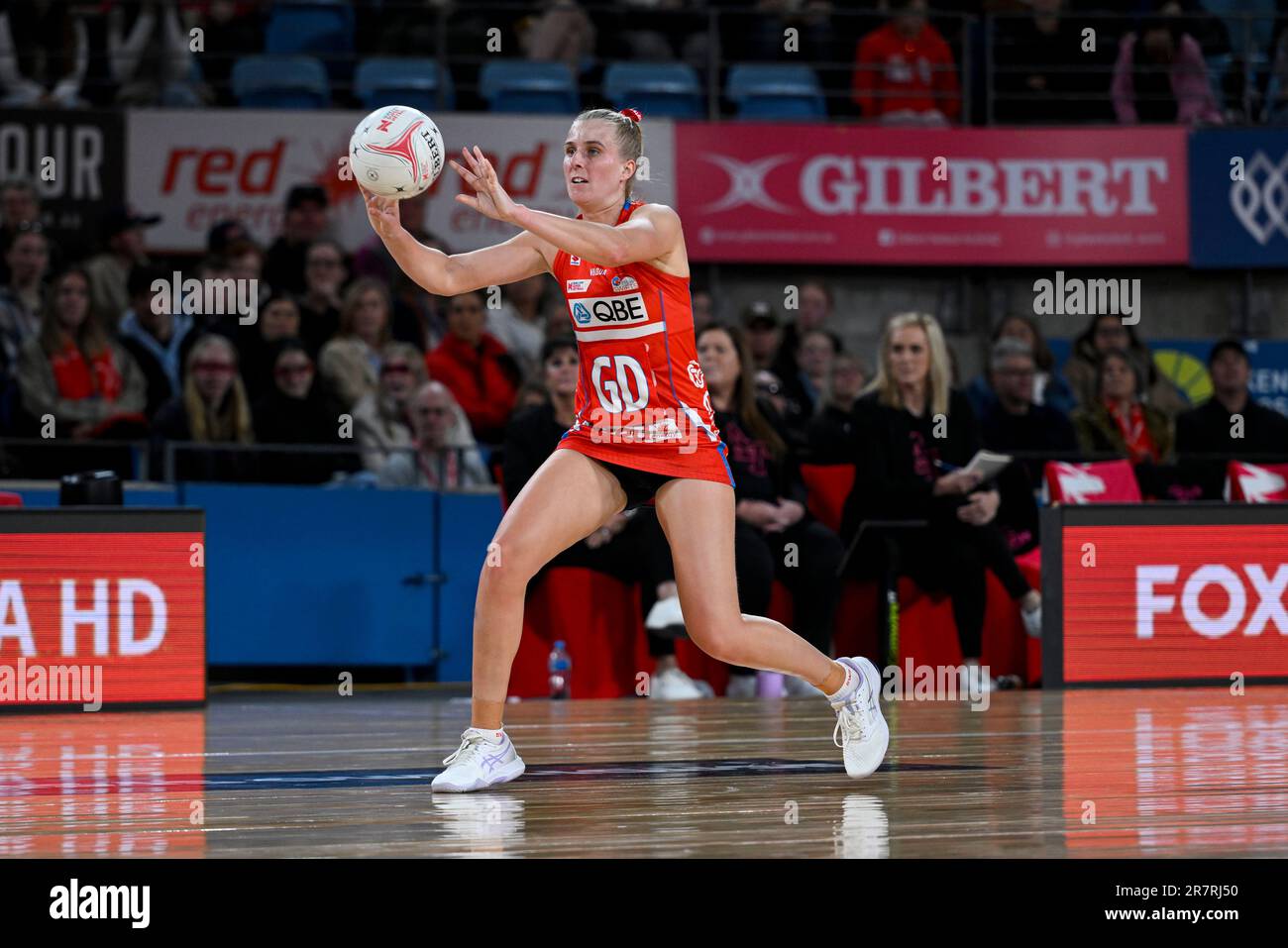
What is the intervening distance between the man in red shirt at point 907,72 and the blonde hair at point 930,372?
4.91 meters

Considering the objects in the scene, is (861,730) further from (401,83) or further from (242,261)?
(401,83)

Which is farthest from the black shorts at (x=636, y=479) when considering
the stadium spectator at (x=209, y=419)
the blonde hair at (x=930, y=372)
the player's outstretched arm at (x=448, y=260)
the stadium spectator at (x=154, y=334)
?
the stadium spectator at (x=154, y=334)

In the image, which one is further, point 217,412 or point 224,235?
point 224,235

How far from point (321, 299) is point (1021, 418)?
4707 millimetres

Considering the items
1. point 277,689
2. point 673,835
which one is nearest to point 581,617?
point 277,689

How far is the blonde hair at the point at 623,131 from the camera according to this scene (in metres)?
5.57

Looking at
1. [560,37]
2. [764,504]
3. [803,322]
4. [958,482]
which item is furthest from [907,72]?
[764,504]

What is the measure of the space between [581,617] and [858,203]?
5.77 meters

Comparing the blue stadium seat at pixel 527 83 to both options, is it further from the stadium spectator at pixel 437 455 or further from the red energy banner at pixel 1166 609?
the red energy banner at pixel 1166 609

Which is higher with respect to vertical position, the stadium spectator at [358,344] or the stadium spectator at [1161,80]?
the stadium spectator at [1161,80]

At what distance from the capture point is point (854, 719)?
5777 millimetres

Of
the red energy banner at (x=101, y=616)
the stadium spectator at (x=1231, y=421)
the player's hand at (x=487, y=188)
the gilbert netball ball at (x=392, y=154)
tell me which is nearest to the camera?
the player's hand at (x=487, y=188)

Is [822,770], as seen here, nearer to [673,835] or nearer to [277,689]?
[673,835]

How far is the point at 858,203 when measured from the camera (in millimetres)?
14445
